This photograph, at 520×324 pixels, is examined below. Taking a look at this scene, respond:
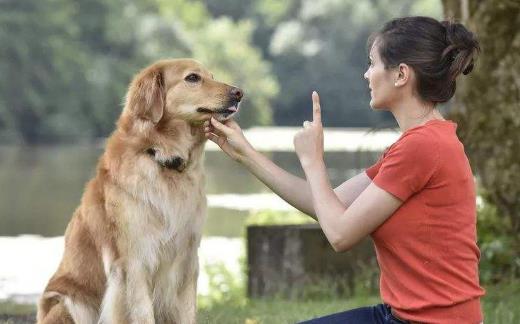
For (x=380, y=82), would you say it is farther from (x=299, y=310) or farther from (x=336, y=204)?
(x=299, y=310)

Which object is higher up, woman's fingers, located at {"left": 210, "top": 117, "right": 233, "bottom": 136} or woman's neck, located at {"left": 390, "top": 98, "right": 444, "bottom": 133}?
woman's fingers, located at {"left": 210, "top": 117, "right": 233, "bottom": 136}

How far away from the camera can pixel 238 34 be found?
7500 cm

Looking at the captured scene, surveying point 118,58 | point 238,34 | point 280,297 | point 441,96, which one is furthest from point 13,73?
point 441,96

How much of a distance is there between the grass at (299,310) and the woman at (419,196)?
2.66 m

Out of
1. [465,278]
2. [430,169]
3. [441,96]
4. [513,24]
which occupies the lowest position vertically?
[465,278]

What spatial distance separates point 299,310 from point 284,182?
3.01m

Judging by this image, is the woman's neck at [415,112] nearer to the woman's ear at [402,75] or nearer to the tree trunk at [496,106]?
the woman's ear at [402,75]

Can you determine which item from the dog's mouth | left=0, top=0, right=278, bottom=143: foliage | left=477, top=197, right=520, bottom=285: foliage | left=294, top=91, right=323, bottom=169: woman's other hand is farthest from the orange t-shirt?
left=0, top=0, right=278, bottom=143: foliage

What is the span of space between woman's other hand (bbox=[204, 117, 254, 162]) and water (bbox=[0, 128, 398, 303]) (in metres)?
3.68

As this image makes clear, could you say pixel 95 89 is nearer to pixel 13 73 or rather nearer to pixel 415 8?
pixel 13 73

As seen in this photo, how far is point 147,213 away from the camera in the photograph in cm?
500

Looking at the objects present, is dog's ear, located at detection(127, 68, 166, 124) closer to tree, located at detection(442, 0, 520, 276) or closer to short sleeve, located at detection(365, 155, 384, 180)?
short sleeve, located at detection(365, 155, 384, 180)

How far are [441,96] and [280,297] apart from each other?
527cm

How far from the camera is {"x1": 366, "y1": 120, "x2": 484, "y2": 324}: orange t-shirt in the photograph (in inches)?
133
